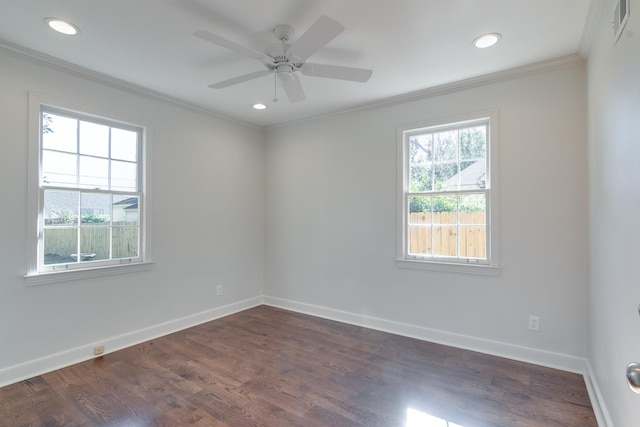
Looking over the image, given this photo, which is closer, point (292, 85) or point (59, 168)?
point (292, 85)

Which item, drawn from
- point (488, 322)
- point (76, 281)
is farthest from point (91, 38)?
point (488, 322)

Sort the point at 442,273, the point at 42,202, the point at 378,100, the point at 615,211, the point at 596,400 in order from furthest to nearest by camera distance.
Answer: the point at 378,100, the point at 442,273, the point at 42,202, the point at 596,400, the point at 615,211

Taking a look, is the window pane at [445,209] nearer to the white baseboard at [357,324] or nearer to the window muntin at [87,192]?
the white baseboard at [357,324]

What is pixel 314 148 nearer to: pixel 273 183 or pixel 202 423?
pixel 273 183

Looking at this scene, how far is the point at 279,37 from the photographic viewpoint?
2.35 metres

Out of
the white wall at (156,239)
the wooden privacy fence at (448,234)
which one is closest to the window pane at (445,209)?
the wooden privacy fence at (448,234)

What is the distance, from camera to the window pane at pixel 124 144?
331cm

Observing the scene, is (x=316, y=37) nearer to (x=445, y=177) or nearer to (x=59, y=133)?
(x=445, y=177)

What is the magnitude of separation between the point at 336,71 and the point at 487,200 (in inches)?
75.3

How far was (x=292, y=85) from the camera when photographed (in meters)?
2.55

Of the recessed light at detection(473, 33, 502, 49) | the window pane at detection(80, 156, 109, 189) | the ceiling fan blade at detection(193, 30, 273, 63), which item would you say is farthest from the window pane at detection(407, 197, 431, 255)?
the window pane at detection(80, 156, 109, 189)

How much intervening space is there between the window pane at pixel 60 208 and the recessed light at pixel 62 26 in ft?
4.30

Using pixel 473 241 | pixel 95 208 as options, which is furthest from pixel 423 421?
pixel 95 208

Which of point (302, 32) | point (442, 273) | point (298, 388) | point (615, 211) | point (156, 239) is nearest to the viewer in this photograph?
point (615, 211)
